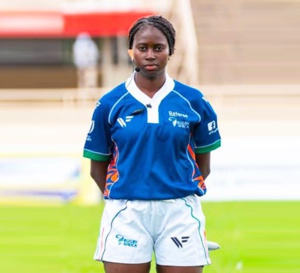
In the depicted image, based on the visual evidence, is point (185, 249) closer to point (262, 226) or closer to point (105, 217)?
point (105, 217)

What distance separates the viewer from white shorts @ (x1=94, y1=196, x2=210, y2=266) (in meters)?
4.75

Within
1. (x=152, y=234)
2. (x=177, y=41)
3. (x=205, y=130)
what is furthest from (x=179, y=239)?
(x=177, y=41)

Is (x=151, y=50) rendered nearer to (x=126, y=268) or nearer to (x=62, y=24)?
(x=126, y=268)

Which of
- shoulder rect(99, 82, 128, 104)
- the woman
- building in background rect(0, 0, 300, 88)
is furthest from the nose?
building in background rect(0, 0, 300, 88)

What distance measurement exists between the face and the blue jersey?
134 mm

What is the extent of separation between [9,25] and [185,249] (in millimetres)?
30311

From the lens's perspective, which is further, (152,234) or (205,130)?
(205,130)

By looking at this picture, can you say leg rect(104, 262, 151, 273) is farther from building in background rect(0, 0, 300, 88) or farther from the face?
building in background rect(0, 0, 300, 88)

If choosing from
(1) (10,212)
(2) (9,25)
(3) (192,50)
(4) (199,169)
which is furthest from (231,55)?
(4) (199,169)

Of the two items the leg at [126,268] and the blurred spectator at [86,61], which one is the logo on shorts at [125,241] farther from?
the blurred spectator at [86,61]

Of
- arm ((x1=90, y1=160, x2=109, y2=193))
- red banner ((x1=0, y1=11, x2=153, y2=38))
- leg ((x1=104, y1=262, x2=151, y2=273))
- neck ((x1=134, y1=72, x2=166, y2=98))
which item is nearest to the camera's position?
leg ((x1=104, y1=262, x2=151, y2=273))

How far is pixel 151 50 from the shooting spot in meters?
4.77

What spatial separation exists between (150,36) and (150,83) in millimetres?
240

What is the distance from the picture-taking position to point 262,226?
12.9 meters
